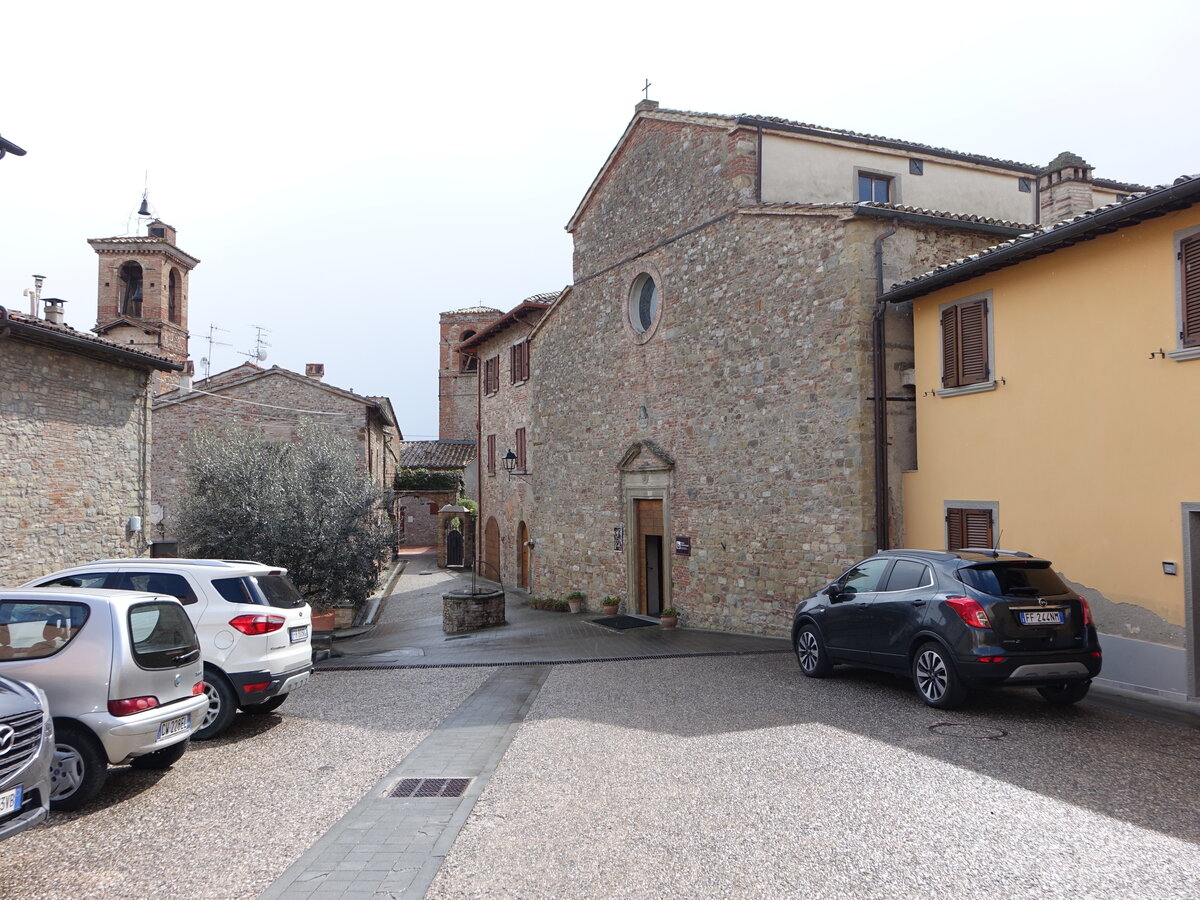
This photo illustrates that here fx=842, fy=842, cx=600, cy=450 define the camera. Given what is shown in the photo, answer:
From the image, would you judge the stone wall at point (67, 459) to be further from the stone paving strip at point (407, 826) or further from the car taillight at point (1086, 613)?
the car taillight at point (1086, 613)

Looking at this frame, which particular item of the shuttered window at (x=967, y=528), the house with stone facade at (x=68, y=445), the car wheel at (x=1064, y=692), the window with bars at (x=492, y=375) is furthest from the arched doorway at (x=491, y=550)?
the car wheel at (x=1064, y=692)

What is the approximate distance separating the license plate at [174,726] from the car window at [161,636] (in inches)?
15.2

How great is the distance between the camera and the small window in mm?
15953

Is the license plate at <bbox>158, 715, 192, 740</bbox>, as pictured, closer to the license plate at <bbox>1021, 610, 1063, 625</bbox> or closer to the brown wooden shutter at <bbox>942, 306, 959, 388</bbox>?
the license plate at <bbox>1021, 610, 1063, 625</bbox>

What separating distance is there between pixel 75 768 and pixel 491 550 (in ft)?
76.5

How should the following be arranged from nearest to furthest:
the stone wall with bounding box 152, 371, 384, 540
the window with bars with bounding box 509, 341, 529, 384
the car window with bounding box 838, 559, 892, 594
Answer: the car window with bounding box 838, 559, 892, 594, the window with bars with bounding box 509, 341, 529, 384, the stone wall with bounding box 152, 371, 384, 540

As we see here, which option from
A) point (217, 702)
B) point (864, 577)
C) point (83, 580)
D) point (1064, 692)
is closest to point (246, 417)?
point (83, 580)

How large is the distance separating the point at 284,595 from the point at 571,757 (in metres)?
3.48

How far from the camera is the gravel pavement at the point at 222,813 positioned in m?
4.40

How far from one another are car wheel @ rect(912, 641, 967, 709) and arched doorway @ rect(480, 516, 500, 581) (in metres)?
20.7

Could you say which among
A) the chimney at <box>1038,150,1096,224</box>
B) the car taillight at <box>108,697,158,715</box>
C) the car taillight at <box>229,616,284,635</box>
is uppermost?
the chimney at <box>1038,150,1096,224</box>

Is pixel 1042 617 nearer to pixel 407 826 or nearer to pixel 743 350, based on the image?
pixel 407 826

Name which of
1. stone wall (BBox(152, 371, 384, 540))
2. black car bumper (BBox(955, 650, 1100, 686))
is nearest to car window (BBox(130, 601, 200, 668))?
black car bumper (BBox(955, 650, 1100, 686))

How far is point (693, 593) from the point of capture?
15.7 meters
